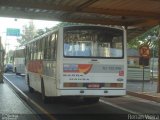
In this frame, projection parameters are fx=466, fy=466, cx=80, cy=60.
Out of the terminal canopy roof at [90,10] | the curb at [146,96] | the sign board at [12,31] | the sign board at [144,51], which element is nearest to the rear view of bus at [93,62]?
the terminal canopy roof at [90,10]

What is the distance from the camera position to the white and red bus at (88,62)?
48.6 feet

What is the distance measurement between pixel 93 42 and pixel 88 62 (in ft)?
2.31

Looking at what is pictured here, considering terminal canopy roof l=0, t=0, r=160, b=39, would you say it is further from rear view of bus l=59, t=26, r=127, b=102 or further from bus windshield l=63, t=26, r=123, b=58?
rear view of bus l=59, t=26, r=127, b=102

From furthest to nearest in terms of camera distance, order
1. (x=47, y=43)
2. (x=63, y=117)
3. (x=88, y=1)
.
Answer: (x=88, y=1)
(x=47, y=43)
(x=63, y=117)

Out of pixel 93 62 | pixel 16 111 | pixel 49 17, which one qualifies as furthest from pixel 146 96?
pixel 16 111

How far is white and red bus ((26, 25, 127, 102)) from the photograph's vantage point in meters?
14.8

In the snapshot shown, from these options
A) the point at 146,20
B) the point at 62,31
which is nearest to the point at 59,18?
the point at 146,20

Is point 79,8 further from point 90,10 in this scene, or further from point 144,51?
point 144,51

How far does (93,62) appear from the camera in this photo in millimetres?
14992

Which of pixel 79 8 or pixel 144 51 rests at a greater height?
pixel 79 8

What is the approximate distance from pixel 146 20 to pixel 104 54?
32.3 feet

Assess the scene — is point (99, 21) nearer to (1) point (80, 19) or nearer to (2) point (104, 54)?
(1) point (80, 19)

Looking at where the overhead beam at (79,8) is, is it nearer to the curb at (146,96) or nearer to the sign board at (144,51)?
the sign board at (144,51)

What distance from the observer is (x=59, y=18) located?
24453mm
